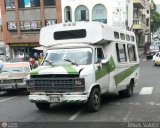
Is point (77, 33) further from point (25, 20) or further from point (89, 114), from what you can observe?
point (25, 20)

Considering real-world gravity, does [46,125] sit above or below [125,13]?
below

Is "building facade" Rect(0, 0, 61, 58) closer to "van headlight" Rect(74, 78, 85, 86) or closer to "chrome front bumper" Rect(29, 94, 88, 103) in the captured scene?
"chrome front bumper" Rect(29, 94, 88, 103)

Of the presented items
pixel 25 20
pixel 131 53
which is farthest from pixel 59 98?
pixel 25 20

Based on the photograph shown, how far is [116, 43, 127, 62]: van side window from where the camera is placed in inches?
541

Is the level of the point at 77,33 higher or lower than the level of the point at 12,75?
higher

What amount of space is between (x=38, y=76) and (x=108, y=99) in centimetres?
391

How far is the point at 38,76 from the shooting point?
1129 centimetres

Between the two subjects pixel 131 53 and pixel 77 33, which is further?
pixel 131 53

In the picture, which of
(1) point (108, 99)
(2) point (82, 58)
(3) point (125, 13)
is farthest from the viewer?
(3) point (125, 13)

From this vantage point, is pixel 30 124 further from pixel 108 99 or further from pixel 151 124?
pixel 108 99

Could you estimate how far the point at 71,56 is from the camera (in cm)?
1198

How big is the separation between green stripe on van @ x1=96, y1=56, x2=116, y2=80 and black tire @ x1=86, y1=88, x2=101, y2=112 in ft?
1.48

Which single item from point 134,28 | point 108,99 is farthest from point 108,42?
point 134,28

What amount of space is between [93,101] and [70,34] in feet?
8.05
